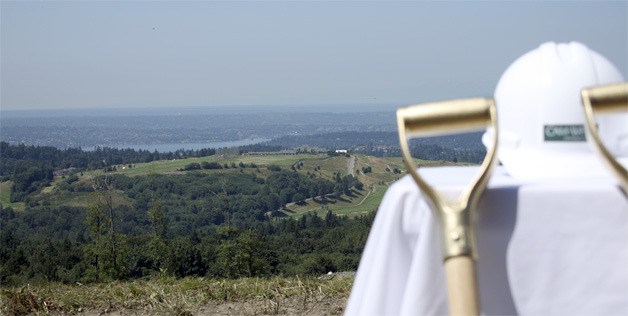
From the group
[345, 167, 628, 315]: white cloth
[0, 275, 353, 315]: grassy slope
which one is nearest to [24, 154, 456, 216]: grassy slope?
[0, 275, 353, 315]: grassy slope

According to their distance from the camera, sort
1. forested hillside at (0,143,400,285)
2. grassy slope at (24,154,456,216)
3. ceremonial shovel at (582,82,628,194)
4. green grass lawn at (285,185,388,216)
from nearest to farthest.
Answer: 1. ceremonial shovel at (582,82,628,194)
2. forested hillside at (0,143,400,285)
3. grassy slope at (24,154,456,216)
4. green grass lawn at (285,185,388,216)

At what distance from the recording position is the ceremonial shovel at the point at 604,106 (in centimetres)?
154

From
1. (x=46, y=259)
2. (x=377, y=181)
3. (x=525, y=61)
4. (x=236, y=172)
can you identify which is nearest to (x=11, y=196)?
(x=236, y=172)

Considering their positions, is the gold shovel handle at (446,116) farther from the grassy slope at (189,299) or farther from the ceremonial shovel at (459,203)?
the grassy slope at (189,299)

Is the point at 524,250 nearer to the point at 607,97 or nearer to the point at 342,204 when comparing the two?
the point at 607,97

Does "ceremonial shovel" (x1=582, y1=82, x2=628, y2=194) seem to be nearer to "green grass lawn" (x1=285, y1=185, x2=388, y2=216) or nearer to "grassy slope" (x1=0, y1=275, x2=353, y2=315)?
"grassy slope" (x1=0, y1=275, x2=353, y2=315)

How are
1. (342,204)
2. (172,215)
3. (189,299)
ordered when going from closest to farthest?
(189,299) < (172,215) < (342,204)

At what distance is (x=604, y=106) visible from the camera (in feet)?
5.08

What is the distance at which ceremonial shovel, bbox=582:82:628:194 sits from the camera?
1.54m

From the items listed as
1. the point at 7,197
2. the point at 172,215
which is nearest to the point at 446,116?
the point at 172,215

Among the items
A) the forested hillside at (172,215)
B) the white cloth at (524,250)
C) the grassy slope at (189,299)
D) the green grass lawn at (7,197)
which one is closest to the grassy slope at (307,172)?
the green grass lawn at (7,197)

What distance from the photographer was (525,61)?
1.87m

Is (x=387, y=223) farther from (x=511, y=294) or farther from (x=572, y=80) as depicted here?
(x=572, y=80)

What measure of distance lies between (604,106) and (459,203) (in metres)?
0.33
